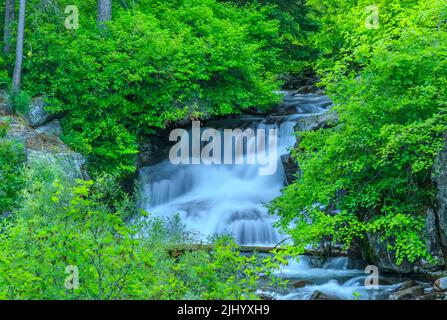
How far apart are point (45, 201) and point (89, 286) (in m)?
2.80

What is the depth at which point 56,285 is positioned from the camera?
5172 mm

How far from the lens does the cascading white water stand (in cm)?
1309

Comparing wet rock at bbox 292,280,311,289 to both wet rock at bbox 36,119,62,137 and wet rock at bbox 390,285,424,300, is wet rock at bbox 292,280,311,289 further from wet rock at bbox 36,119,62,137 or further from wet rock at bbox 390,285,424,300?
wet rock at bbox 36,119,62,137

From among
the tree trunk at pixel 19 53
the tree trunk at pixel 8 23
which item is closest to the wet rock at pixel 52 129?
the tree trunk at pixel 19 53

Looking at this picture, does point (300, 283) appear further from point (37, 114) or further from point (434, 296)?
point (37, 114)

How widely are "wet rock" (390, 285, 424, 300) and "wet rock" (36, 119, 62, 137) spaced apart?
32.2 feet

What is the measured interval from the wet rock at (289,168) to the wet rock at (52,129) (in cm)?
616

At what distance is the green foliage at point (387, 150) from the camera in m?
8.40

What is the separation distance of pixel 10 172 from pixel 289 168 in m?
7.04

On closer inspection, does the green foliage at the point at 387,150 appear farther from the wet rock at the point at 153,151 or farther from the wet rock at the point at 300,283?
the wet rock at the point at 153,151

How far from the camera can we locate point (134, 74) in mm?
15539
